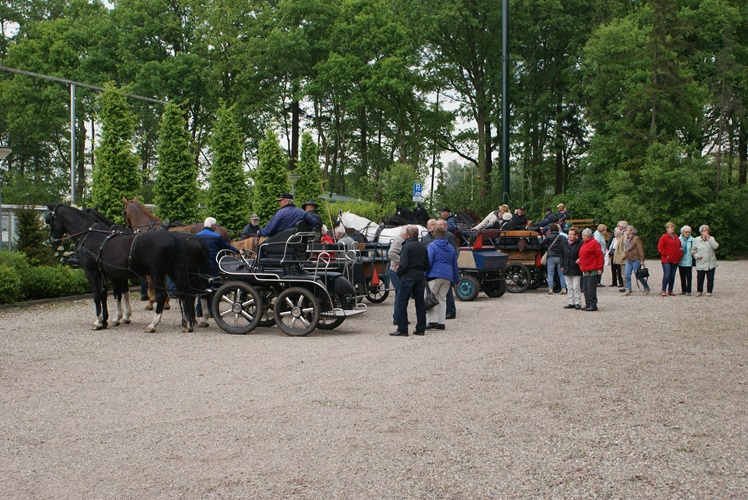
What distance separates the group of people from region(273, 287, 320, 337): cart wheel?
48.5 inches

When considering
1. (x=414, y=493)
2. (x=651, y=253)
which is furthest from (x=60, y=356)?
(x=651, y=253)

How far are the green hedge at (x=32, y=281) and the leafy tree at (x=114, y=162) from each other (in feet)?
10.2

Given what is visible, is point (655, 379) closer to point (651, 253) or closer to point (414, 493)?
point (414, 493)

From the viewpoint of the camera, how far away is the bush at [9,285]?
1583 centimetres

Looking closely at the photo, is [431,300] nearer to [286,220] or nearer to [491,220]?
[286,220]

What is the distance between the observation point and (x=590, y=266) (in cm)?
1571

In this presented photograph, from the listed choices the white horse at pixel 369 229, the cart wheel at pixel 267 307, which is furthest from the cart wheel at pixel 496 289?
the cart wheel at pixel 267 307

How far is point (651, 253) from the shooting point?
36250 mm

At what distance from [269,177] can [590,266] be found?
14506mm

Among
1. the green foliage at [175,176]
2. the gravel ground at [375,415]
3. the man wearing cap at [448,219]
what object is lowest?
the gravel ground at [375,415]

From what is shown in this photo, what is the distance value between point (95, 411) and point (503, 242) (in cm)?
1361

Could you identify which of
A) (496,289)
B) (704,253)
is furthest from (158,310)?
(704,253)

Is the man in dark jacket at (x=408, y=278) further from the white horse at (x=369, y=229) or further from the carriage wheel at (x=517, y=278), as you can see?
the carriage wheel at (x=517, y=278)

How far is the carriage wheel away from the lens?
19.7m
